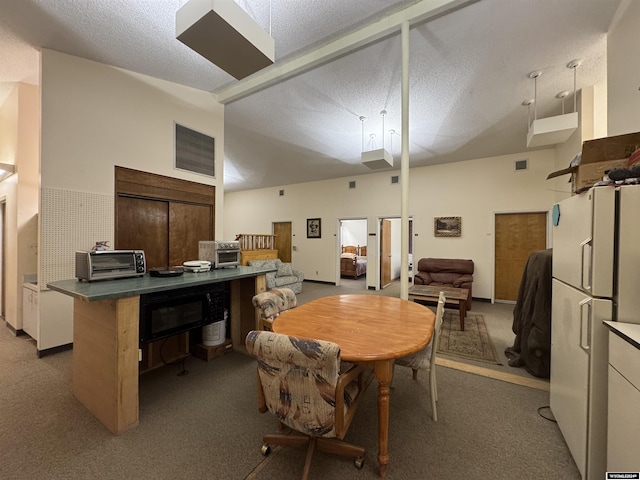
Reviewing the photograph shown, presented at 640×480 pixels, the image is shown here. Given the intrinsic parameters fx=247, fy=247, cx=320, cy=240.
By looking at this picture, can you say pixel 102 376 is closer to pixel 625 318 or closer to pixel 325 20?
pixel 625 318

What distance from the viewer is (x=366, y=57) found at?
2746 millimetres

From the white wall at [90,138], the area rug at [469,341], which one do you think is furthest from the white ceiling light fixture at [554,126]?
the white wall at [90,138]

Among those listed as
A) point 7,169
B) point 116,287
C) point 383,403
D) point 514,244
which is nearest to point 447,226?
point 514,244

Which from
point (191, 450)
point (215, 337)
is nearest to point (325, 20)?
point (215, 337)

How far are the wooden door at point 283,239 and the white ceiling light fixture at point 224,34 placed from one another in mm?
6454

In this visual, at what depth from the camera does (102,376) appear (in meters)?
1.79

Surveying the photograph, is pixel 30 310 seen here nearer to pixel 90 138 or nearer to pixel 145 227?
pixel 145 227

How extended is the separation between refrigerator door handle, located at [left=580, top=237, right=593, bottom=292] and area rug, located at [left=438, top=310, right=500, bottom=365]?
1816 millimetres

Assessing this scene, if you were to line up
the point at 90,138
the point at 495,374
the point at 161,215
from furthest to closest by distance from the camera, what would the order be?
the point at 161,215 → the point at 90,138 → the point at 495,374

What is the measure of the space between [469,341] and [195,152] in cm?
485

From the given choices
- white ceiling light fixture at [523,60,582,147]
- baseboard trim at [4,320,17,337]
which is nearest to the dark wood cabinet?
baseboard trim at [4,320,17,337]

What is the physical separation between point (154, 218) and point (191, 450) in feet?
9.74

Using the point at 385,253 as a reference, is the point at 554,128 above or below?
above

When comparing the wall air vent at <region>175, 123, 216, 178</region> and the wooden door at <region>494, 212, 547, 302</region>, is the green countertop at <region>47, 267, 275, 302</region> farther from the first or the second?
the wooden door at <region>494, 212, 547, 302</region>
